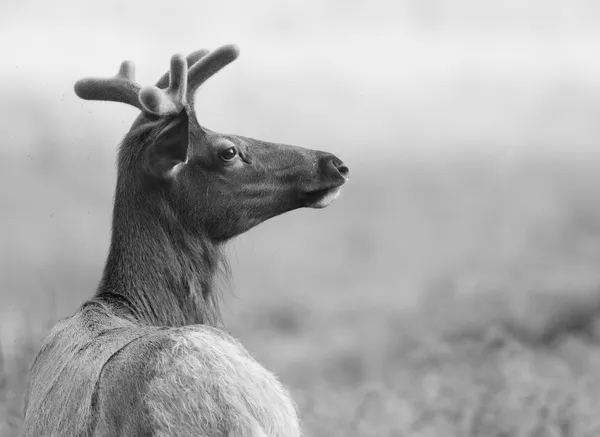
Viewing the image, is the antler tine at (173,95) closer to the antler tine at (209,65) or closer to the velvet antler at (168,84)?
the velvet antler at (168,84)

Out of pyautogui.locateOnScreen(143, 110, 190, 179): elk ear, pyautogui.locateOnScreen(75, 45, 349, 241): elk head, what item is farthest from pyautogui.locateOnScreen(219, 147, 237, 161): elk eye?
pyautogui.locateOnScreen(143, 110, 190, 179): elk ear

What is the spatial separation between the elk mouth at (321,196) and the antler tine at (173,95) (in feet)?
2.52

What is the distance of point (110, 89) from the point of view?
4.91m

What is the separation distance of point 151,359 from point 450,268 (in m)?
7.28

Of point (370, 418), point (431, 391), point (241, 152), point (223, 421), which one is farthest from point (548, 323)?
point (223, 421)

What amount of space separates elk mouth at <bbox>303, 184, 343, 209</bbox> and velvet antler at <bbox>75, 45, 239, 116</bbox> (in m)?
0.71

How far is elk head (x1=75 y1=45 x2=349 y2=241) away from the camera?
456 cm

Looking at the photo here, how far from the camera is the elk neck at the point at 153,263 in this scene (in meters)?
4.57

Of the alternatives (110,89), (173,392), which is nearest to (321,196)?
(110,89)

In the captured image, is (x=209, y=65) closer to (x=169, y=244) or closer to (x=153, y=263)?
(x=169, y=244)

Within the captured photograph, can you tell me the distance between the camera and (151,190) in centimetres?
465

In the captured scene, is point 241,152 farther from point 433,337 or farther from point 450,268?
point 450,268

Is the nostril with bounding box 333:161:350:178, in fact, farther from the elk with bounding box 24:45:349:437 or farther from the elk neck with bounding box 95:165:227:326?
the elk neck with bounding box 95:165:227:326

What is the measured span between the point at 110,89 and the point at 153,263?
0.88 m
